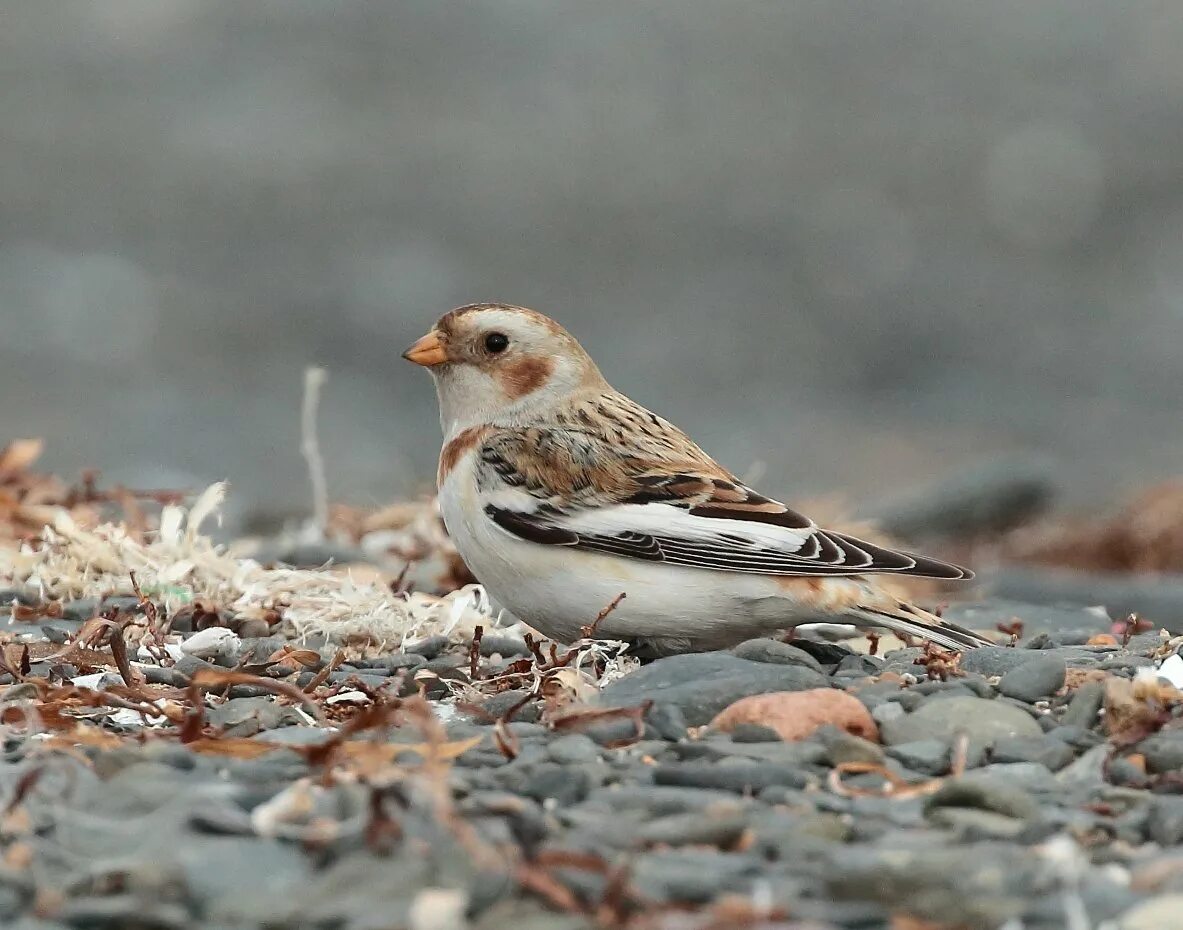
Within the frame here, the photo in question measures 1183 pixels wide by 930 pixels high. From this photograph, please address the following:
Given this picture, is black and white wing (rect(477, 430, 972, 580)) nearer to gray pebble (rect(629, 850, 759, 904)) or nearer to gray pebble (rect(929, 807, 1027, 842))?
gray pebble (rect(929, 807, 1027, 842))

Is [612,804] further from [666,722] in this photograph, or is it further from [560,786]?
[666,722]

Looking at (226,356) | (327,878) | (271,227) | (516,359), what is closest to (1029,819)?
(327,878)

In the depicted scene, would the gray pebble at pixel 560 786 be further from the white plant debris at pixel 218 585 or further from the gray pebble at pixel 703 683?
the white plant debris at pixel 218 585

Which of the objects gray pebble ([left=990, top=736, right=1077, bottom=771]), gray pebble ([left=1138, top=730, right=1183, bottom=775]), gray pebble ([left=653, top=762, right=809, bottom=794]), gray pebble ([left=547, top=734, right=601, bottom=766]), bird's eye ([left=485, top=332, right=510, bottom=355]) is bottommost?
gray pebble ([left=547, top=734, right=601, bottom=766])

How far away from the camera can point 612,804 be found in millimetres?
2711

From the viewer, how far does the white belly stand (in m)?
4.25

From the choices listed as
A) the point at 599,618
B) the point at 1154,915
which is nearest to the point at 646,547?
the point at 599,618

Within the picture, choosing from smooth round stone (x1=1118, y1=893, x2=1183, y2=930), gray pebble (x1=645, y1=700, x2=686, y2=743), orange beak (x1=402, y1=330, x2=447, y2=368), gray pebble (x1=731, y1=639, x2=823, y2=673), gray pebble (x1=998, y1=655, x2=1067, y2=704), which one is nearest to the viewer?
smooth round stone (x1=1118, y1=893, x2=1183, y2=930)

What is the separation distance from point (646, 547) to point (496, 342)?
0.89 metres

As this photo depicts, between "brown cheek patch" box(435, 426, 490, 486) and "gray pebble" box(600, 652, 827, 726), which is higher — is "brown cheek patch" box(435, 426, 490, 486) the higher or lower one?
the higher one

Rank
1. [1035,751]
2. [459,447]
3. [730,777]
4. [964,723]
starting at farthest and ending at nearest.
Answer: [459,447] → [964,723] → [1035,751] → [730,777]

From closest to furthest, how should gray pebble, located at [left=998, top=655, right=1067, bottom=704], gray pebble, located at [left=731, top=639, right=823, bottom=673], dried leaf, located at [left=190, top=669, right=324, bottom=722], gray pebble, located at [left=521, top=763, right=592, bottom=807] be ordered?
1. gray pebble, located at [left=521, top=763, right=592, bottom=807]
2. dried leaf, located at [left=190, top=669, right=324, bottom=722]
3. gray pebble, located at [left=998, top=655, right=1067, bottom=704]
4. gray pebble, located at [left=731, top=639, right=823, bottom=673]

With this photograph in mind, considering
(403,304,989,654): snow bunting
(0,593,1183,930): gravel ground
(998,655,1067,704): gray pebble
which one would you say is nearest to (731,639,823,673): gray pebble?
(0,593,1183,930): gravel ground

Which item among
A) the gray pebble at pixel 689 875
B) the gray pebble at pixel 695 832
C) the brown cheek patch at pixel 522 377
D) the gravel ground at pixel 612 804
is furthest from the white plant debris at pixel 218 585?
the gray pebble at pixel 689 875
